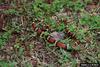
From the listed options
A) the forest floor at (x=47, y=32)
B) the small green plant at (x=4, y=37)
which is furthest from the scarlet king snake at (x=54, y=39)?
the small green plant at (x=4, y=37)

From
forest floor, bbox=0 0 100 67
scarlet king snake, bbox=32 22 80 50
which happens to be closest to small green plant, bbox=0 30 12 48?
forest floor, bbox=0 0 100 67

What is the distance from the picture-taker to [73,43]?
3.73 metres

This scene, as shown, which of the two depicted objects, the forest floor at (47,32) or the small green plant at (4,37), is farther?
the small green plant at (4,37)

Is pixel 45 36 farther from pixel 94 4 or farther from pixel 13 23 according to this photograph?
pixel 94 4

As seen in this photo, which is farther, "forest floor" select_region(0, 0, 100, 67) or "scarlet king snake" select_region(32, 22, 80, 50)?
"scarlet king snake" select_region(32, 22, 80, 50)

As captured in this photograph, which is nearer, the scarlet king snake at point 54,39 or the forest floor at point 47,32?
the forest floor at point 47,32

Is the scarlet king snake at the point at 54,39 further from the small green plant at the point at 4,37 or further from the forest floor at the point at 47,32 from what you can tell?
the small green plant at the point at 4,37

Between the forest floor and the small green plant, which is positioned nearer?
the forest floor

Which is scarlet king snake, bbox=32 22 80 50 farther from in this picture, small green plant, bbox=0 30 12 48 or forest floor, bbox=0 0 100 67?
small green plant, bbox=0 30 12 48

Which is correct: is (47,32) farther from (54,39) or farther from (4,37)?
(4,37)

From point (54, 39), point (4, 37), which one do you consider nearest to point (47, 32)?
point (54, 39)

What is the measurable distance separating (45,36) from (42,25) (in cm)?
24

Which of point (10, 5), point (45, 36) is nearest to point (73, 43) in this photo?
point (45, 36)

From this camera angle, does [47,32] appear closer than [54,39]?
No
